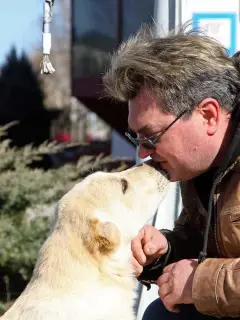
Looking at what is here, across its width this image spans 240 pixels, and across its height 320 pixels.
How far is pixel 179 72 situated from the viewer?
284 centimetres

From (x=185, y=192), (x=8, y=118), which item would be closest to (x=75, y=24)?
(x=8, y=118)

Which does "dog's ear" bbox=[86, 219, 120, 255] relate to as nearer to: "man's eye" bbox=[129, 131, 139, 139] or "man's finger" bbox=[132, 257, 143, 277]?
"man's finger" bbox=[132, 257, 143, 277]

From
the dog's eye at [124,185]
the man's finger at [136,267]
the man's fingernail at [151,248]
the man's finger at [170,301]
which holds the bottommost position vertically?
the man's finger at [170,301]

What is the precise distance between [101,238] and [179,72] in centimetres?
79

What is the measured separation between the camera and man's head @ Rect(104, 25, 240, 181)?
9.25 feet

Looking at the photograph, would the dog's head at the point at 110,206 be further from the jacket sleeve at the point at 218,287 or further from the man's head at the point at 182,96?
the jacket sleeve at the point at 218,287

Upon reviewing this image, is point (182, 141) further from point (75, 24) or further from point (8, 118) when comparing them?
point (8, 118)

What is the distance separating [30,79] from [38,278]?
→ 12.7 metres

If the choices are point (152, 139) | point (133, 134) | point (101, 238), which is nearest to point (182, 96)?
point (152, 139)

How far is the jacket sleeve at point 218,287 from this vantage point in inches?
102

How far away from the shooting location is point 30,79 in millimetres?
15195

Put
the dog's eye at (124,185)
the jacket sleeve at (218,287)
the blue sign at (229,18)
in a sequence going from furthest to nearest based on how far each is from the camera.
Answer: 1. the blue sign at (229,18)
2. the dog's eye at (124,185)
3. the jacket sleeve at (218,287)

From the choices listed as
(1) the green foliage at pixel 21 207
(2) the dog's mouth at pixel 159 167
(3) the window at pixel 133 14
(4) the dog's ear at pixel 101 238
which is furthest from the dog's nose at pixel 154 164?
(3) the window at pixel 133 14

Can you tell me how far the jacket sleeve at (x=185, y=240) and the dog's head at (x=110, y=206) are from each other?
0.22m
